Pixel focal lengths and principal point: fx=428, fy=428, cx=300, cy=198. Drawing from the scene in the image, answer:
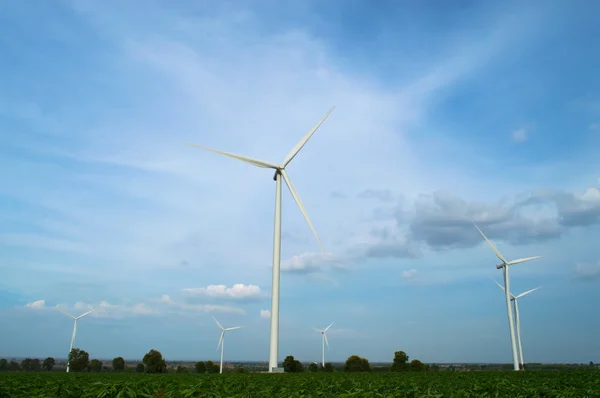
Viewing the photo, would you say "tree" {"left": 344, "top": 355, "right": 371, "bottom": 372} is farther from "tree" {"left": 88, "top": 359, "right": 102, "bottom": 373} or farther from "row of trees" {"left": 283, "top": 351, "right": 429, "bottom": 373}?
"tree" {"left": 88, "top": 359, "right": 102, "bottom": 373}

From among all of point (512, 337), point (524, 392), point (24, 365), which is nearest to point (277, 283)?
point (524, 392)

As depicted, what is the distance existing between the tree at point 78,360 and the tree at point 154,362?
37453 mm

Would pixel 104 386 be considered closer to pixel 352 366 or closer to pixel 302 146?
pixel 302 146

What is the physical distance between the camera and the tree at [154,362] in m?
139

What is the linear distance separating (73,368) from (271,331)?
137978 mm

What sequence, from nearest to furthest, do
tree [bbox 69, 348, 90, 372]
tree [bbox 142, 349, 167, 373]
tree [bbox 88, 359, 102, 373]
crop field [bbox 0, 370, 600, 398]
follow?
crop field [bbox 0, 370, 600, 398], tree [bbox 142, 349, 167, 373], tree [bbox 69, 348, 90, 372], tree [bbox 88, 359, 102, 373]

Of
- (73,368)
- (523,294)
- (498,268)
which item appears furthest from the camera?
(73,368)

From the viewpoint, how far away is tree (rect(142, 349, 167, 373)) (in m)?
139

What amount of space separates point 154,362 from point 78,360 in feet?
149

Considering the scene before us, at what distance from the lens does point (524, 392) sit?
74.5ft

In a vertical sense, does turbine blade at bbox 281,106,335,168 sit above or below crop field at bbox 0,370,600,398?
above

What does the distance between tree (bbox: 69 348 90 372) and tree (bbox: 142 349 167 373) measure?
37453 mm

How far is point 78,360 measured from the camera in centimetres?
16738

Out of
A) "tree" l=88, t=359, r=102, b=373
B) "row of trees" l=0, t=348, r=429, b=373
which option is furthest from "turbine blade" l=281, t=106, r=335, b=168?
"tree" l=88, t=359, r=102, b=373
